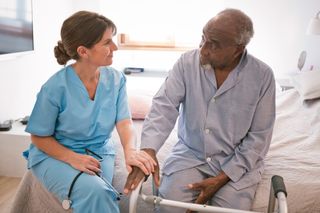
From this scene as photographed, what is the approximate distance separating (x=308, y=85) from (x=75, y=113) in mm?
1636

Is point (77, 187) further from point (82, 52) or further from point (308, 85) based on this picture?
point (308, 85)

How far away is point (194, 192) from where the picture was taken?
4.33ft

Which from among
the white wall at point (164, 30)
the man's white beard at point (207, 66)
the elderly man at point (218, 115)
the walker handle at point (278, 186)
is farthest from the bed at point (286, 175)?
the white wall at point (164, 30)

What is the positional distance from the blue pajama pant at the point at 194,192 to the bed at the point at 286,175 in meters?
0.06

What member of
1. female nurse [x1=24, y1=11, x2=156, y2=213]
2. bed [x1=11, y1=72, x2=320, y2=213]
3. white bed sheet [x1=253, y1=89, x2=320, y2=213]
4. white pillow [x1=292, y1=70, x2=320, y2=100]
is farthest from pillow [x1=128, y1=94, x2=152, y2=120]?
white pillow [x1=292, y1=70, x2=320, y2=100]

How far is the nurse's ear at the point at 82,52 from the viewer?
4.55 ft

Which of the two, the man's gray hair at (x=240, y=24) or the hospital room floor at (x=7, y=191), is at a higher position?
the man's gray hair at (x=240, y=24)

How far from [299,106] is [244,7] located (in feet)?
4.45

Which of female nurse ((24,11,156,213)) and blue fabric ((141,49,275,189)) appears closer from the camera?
female nurse ((24,11,156,213))

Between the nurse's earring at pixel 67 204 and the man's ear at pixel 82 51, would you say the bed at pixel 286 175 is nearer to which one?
the nurse's earring at pixel 67 204

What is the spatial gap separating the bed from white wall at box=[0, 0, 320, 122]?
1.22 meters

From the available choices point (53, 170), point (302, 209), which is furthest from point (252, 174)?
point (53, 170)

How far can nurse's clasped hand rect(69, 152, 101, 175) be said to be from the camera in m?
1.27

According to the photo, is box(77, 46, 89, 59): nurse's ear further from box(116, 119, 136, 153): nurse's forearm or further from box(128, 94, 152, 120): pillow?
box(128, 94, 152, 120): pillow
